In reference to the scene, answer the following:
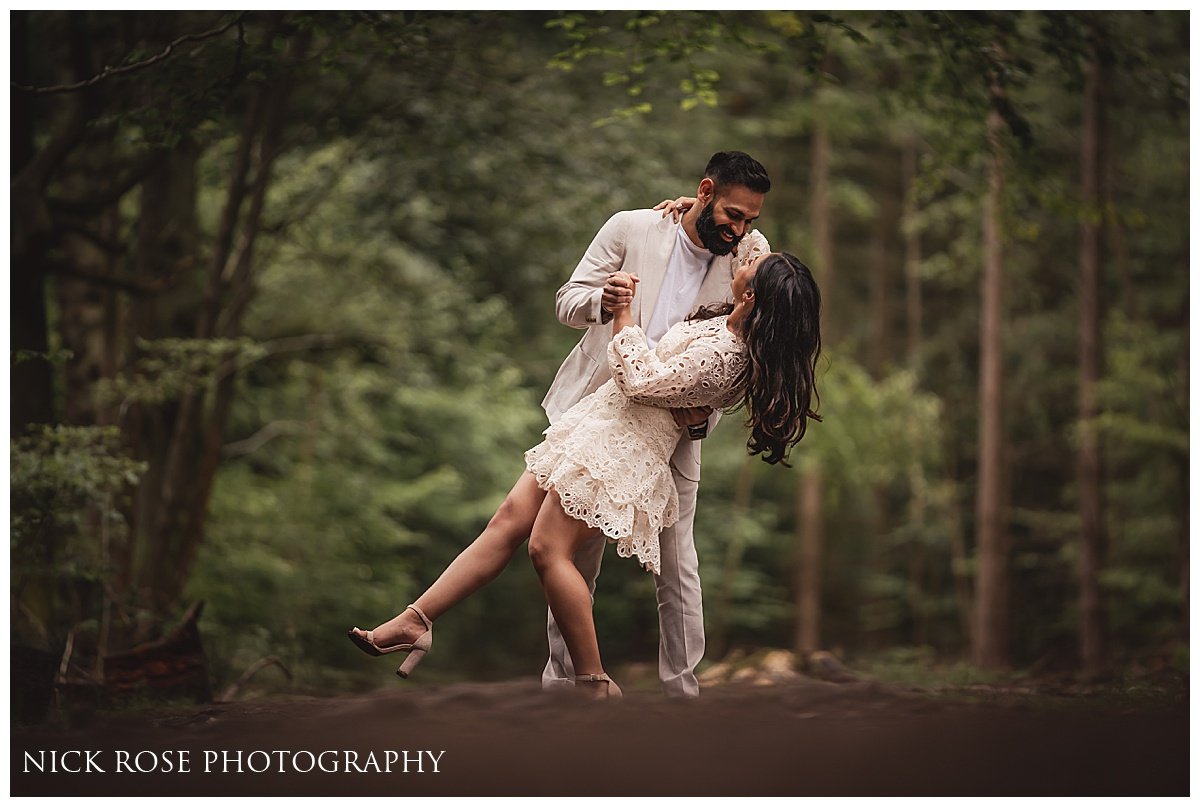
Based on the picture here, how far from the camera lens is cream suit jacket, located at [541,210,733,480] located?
4473 mm

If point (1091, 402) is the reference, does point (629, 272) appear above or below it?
above

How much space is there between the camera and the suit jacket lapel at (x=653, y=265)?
4.55 m

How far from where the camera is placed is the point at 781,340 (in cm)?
420

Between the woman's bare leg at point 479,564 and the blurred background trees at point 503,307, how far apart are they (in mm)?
2149

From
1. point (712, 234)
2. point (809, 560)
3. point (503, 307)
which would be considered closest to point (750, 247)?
point (712, 234)

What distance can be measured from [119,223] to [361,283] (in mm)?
2679

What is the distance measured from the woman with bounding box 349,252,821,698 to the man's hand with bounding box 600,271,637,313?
0.04 metres

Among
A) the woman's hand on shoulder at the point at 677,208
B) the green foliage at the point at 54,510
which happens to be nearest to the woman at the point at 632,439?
the woman's hand on shoulder at the point at 677,208

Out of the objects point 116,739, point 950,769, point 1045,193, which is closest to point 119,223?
point 116,739

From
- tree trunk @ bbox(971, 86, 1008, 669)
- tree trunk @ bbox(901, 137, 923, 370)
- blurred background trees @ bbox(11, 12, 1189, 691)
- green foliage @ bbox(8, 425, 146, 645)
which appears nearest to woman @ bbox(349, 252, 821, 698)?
blurred background trees @ bbox(11, 12, 1189, 691)

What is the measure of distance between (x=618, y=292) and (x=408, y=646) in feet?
4.72

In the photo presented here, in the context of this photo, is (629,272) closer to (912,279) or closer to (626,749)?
(626,749)

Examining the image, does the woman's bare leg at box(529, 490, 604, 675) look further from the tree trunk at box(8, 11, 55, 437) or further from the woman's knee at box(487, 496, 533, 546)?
the tree trunk at box(8, 11, 55, 437)

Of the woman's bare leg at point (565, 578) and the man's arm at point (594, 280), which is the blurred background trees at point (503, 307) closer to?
the man's arm at point (594, 280)
